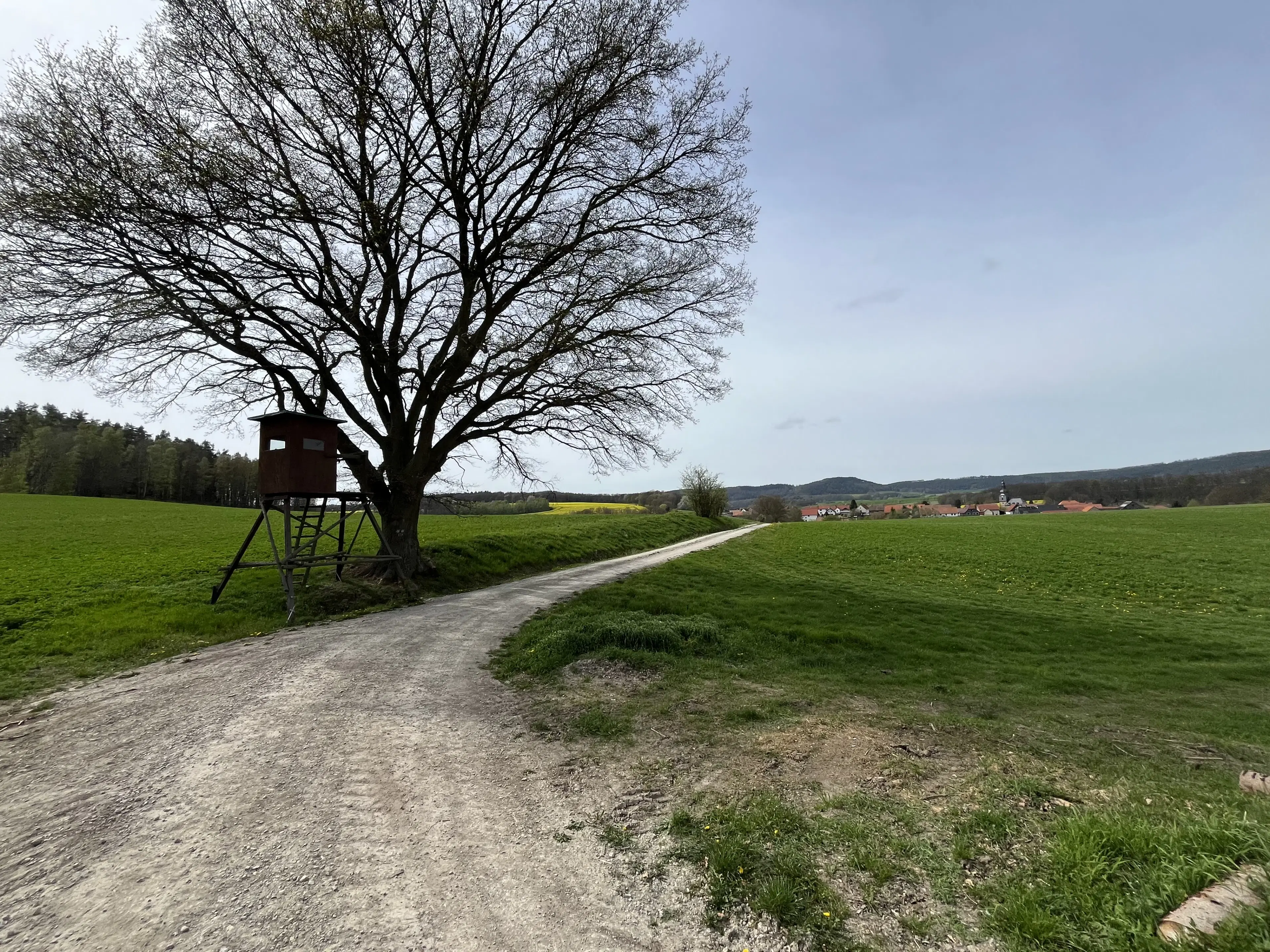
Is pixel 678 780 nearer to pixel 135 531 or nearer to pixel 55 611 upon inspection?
pixel 55 611

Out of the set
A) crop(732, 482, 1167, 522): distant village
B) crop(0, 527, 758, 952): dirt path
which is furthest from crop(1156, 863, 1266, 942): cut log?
crop(732, 482, 1167, 522): distant village

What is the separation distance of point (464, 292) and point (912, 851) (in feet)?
54.8

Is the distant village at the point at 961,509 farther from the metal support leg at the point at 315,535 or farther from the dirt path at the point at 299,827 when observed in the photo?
the dirt path at the point at 299,827

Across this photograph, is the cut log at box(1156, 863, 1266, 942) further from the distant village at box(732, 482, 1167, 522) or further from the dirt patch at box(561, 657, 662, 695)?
the distant village at box(732, 482, 1167, 522)

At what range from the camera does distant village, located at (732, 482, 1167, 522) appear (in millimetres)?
103312

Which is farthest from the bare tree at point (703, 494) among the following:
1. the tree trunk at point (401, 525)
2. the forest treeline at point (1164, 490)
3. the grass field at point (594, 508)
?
the forest treeline at point (1164, 490)

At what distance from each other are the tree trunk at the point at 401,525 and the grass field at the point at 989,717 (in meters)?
6.09

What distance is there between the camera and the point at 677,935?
3.19 metres

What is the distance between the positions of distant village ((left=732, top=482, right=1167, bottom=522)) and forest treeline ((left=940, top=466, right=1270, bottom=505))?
275 centimetres

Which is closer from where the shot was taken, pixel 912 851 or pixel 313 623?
pixel 912 851

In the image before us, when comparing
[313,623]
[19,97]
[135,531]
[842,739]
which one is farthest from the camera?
[135,531]

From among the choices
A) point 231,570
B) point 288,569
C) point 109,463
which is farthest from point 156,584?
point 109,463

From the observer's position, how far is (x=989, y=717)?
7.18 metres

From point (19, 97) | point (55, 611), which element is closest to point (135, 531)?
point (55, 611)
